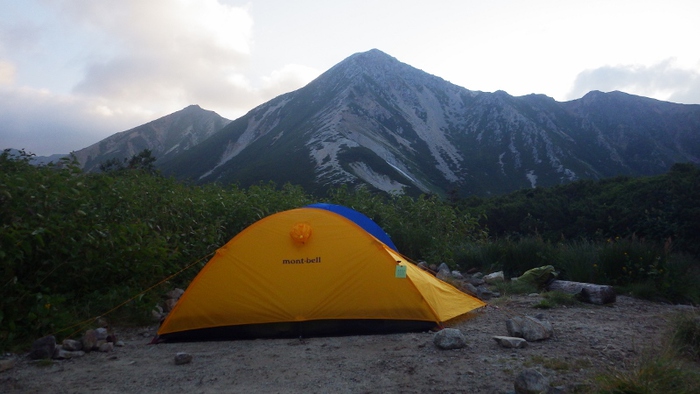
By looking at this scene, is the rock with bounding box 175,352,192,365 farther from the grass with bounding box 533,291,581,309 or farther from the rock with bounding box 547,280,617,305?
the rock with bounding box 547,280,617,305

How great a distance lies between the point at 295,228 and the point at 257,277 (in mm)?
684

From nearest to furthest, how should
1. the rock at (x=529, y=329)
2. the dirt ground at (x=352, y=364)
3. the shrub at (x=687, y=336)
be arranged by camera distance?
the dirt ground at (x=352, y=364) → the shrub at (x=687, y=336) → the rock at (x=529, y=329)

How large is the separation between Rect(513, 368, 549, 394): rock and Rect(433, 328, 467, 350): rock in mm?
1130

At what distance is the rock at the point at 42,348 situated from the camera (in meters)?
4.55

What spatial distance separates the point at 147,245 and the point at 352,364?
3.44 m

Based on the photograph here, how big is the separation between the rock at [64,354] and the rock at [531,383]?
387cm

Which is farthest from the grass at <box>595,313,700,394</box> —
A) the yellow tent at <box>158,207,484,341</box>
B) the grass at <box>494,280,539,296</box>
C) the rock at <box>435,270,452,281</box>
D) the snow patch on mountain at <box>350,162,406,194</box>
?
the snow patch on mountain at <box>350,162,406,194</box>

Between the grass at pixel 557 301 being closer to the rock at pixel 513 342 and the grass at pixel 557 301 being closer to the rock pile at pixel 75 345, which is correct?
the rock at pixel 513 342

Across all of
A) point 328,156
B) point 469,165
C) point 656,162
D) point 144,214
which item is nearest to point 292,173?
point 328,156

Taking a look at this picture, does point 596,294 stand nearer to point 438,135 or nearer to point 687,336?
point 687,336

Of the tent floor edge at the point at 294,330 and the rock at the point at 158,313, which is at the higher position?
the rock at the point at 158,313

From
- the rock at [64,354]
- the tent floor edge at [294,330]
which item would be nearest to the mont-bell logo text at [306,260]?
the tent floor edge at [294,330]

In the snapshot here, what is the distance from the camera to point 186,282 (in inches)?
284

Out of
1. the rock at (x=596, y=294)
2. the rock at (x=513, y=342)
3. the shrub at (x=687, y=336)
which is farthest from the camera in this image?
the rock at (x=596, y=294)
